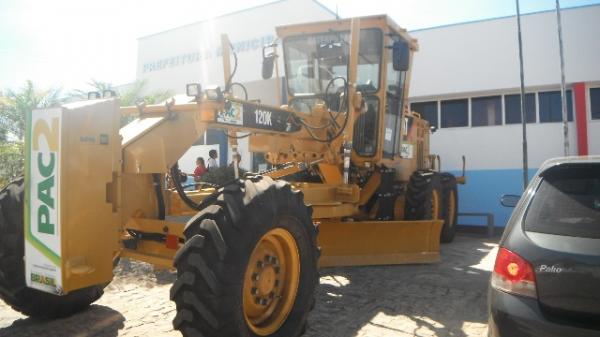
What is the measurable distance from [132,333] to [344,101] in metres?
3.62

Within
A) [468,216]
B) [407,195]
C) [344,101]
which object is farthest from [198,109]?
[468,216]

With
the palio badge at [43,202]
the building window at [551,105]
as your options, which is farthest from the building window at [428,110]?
the palio badge at [43,202]

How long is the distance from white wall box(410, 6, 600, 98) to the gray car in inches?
400

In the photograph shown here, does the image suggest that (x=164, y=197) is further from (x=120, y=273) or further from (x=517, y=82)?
(x=517, y=82)

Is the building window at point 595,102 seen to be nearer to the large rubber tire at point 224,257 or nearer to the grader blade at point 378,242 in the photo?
the grader blade at point 378,242

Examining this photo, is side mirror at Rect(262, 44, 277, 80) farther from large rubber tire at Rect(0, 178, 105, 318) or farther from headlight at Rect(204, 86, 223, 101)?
large rubber tire at Rect(0, 178, 105, 318)

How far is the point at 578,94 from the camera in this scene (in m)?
11.5

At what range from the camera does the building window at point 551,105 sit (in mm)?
11812

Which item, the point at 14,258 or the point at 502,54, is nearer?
the point at 14,258

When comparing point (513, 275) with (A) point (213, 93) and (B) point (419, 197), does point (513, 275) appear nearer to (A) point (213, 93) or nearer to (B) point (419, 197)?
(A) point (213, 93)

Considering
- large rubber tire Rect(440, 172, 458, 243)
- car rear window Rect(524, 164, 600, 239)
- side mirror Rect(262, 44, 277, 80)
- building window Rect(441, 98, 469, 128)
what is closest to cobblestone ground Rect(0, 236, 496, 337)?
car rear window Rect(524, 164, 600, 239)

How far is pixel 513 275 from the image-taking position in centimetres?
248

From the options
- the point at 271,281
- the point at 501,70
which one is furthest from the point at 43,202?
the point at 501,70

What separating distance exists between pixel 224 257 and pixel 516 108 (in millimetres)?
11052
